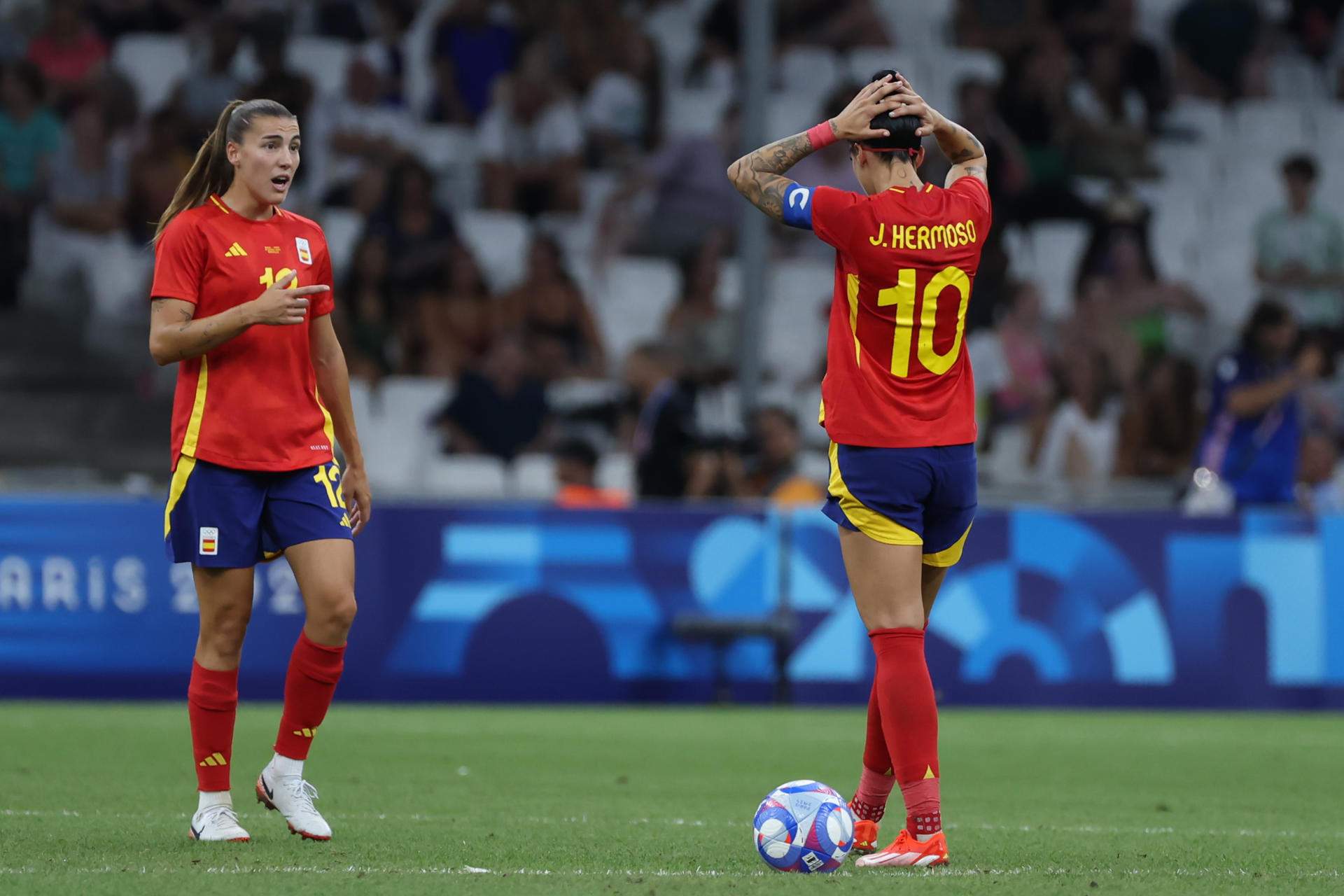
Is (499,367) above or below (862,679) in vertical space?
above

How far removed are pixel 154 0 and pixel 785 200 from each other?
41.2ft

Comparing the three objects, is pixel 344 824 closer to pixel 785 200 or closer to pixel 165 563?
pixel 785 200

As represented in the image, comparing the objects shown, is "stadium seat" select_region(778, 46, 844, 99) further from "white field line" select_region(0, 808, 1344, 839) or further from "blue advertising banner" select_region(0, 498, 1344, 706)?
"white field line" select_region(0, 808, 1344, 839)

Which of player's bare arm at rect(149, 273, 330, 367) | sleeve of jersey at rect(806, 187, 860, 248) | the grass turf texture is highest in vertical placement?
sleeve of jersey at rect(806, 187, 860, 248)

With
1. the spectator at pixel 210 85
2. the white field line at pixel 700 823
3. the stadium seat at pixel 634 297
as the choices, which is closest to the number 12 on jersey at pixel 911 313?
the white field line at pixel 700 823

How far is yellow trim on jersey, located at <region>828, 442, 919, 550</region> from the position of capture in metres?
5.45

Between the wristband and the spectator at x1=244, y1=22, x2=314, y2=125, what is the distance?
421 inches

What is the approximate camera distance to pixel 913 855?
17.6 feet

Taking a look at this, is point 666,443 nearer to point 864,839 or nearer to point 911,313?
point 864,839

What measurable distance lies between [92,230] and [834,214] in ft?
36.9

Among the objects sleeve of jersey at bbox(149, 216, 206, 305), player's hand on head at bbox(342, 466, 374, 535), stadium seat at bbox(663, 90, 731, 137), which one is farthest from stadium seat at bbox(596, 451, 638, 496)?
Answer: sleeve of jersey at bbox(149, 216, 206, 305)

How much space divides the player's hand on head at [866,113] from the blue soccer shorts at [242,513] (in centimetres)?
189

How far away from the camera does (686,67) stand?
58.3ft

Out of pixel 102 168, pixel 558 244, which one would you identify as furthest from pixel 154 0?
pixel 558 244
